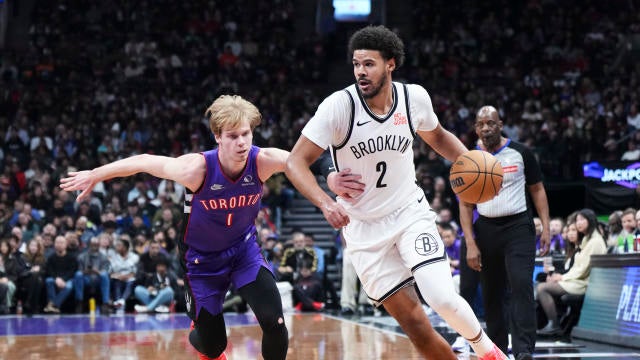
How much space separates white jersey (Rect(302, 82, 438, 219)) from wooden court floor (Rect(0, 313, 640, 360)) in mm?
3348

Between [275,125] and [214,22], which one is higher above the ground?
[214,22]

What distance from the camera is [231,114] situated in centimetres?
548

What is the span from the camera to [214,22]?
26.4m

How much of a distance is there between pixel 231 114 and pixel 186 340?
18.2ft

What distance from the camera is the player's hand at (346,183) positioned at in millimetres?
5020

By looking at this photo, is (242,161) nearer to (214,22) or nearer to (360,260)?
(360,260)

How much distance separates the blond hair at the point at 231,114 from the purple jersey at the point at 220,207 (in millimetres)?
244

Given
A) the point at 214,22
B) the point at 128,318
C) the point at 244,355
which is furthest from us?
the point at 214,22

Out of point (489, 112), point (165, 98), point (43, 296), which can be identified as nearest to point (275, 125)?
point (165, 98)

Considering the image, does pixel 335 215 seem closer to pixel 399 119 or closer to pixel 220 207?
pixel 399 119

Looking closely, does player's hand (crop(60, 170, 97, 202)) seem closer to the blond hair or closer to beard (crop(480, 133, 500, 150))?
the blond hair

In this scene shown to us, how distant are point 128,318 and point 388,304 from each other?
9.68 metres

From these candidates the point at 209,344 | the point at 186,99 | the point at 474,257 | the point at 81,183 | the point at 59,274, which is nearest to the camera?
the point at 81,183

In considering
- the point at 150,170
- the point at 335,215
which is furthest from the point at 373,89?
the point at 150,170
